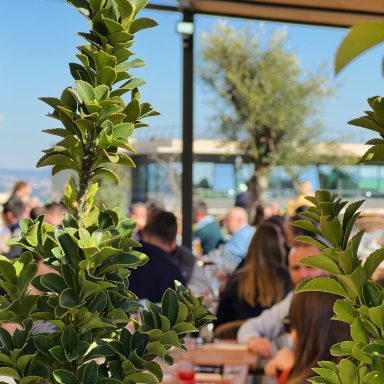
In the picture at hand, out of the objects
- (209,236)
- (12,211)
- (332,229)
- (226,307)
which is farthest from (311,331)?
(209,236)

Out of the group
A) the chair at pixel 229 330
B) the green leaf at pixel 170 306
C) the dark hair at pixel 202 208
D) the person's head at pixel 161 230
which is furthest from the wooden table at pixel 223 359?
the dark hair at pixel 202 208

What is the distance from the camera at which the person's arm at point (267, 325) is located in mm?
3947

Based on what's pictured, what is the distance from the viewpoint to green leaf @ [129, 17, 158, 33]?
2.23 feet

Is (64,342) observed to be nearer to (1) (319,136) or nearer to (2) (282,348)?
(2) (282,348)

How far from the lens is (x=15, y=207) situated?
24.7ft

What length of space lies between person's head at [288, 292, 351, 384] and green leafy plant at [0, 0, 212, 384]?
7.00 ft

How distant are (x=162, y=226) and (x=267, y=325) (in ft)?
4.07

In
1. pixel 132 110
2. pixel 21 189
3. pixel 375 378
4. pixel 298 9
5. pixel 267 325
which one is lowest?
pixel 267 325

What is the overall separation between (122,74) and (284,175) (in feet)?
75.0

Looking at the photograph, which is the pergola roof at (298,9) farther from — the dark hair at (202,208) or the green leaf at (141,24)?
the dark hair at (202,208)

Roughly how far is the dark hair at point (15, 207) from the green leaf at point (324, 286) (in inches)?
281

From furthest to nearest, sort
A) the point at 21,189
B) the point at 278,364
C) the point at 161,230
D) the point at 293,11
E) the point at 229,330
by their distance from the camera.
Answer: the point at 21,189 → the point at 161,230 → the point at 293,11 → the point at 229,330 → the point at 278,364

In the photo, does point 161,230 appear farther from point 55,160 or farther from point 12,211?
point 55,160

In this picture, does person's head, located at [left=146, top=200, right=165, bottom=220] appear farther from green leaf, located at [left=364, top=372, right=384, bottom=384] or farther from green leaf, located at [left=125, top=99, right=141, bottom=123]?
Result: green leaf, located at [left=364, top=372, right=384, bottom=384]
